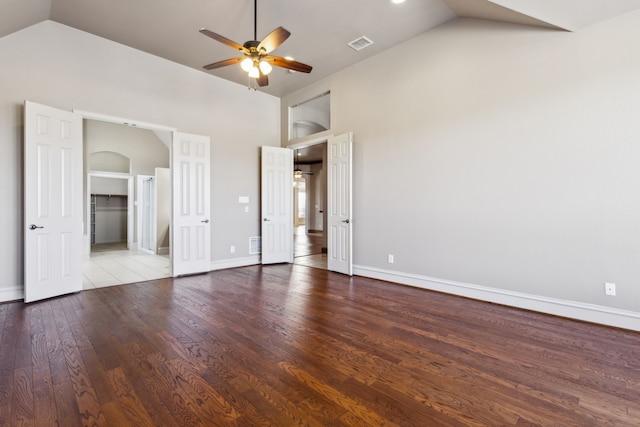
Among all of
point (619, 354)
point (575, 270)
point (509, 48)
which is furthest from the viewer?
point (509, 48)

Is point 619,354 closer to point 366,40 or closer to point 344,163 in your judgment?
point 344,163

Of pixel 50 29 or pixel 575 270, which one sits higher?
pixel 50 29

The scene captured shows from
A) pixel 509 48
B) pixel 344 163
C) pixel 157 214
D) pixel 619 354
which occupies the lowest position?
pixel 619 354

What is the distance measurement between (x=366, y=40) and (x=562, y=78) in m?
2.53

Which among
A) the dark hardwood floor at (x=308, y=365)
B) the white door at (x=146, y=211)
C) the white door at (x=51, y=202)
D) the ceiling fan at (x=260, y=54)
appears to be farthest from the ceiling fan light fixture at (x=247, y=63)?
the white door at (x=146, y=211)

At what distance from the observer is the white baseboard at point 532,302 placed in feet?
9.36

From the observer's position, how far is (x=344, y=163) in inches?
201

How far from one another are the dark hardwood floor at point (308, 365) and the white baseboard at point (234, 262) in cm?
194

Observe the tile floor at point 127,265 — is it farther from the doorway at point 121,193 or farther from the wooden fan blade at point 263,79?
the wooden fan blade at point 263,79

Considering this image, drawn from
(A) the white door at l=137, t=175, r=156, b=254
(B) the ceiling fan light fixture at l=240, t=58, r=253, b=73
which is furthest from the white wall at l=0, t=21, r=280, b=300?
(A) the white door at l=137, t=175, r=156, b=254

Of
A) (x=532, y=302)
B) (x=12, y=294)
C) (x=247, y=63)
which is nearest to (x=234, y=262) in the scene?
(x=12, y=294)

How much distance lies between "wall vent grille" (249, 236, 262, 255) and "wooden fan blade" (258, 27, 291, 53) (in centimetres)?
371

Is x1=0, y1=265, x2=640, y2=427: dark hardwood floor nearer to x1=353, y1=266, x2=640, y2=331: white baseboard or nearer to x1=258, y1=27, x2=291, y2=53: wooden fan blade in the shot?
x1=353, y1=266, x2=640, y2=331: white baseboard

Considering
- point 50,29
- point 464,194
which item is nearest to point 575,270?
point 464,194
